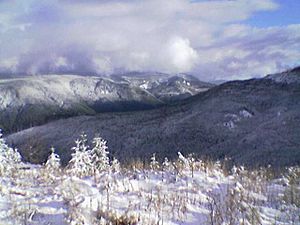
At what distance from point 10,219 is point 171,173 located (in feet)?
13.0

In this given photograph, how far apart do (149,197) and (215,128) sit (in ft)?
231

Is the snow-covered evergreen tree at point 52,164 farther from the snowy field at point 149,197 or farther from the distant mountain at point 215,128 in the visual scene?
the distant mountain at point 215,128

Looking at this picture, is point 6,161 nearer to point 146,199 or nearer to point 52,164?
point 52,164

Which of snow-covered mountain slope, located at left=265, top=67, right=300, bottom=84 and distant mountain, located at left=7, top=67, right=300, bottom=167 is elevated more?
snow-covered mountain slope, located at left=265, top=67, right=300, bottom=84

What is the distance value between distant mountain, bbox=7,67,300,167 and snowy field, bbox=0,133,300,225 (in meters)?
36.2

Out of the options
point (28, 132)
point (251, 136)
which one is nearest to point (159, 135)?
point (251, 136)

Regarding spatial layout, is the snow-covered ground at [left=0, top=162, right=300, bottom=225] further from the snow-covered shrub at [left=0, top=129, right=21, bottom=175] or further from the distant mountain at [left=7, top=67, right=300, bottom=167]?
the distant mountain at [left=7, top=67, right=300, bottom=167]

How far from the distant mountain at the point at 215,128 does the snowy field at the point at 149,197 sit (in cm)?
3624

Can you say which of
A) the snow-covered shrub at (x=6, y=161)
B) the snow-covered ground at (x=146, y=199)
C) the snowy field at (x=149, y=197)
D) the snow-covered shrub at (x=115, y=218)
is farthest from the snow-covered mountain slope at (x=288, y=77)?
the snow-covered shrub at (x=115, y=218)

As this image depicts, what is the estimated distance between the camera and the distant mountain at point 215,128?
56737 millimetres

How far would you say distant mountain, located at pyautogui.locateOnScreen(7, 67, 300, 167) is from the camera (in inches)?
2234

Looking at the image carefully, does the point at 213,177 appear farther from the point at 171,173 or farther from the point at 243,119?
the point at 243,119

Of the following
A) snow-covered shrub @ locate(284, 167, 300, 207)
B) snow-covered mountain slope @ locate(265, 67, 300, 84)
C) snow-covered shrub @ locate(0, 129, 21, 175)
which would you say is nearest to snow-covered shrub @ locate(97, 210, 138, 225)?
snow-covered shrub @ locate(284, 167, 300, 207)

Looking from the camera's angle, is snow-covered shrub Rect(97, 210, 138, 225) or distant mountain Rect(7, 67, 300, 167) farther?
distant mountain Rect(7, 67, 300, 167)
